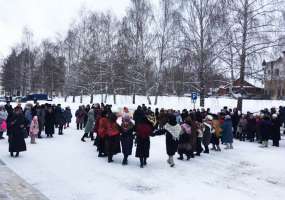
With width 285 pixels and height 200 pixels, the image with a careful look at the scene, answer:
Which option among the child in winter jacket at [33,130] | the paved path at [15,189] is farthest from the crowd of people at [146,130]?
the paved path at [15,189]

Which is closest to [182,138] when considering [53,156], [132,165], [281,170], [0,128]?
[132,165]

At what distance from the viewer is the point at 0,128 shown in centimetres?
2028

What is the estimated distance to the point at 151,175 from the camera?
12750 millimetres

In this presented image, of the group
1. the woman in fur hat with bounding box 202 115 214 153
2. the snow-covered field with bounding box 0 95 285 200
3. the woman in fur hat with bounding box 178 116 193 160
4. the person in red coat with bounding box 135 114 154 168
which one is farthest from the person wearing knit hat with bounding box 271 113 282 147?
the person in red coat with bounding box 135 114 154 168

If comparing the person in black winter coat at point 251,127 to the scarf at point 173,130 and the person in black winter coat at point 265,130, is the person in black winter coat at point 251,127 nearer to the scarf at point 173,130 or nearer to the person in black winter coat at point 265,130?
the person in black winter coat at point 265,130

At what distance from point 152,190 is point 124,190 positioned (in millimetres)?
699

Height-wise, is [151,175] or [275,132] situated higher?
[275,132]

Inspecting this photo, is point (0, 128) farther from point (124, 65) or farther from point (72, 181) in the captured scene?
point (124, 65)

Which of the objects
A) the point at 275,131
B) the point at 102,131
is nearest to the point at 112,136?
the point at 102,131

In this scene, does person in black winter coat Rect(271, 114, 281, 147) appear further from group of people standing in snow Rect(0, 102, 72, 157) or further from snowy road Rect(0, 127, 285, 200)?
group of people standing in snow Rect(0, 102, 72, 157)

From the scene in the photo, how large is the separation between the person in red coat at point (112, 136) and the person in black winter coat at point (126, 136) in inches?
7.8

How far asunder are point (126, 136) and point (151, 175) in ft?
6.57

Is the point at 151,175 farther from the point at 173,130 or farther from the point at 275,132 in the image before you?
the point at 275,132

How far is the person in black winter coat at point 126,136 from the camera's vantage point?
46.7 feet
